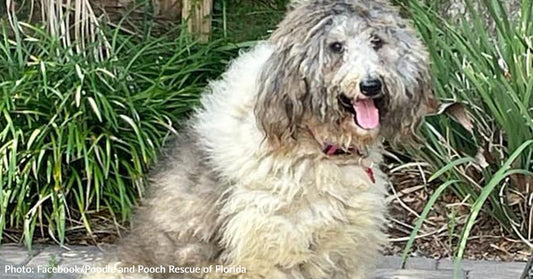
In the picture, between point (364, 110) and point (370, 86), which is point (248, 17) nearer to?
point (364, 110)

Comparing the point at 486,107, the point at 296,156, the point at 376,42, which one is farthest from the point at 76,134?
the point at 376,42

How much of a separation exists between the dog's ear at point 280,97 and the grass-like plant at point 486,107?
161 centimetres

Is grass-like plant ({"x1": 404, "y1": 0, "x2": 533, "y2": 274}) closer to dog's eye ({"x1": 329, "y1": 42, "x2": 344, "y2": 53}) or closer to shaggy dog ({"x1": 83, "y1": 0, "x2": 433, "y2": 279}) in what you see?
shaggy dog ({"x1": 83, "y1": 0, "x2": 433, "y2": 279})

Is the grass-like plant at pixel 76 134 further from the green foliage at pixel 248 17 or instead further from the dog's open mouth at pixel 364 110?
the dog's open mouth at pixel 364 110

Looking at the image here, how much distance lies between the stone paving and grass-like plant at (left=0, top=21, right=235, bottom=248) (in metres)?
0.11

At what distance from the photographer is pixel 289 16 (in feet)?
13.5

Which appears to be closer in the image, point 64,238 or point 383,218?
point 383,218

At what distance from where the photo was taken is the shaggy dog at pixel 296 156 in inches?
154

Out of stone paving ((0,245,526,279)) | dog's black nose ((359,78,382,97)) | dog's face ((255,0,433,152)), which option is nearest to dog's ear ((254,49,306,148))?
dog's face ((255,0,433,152))

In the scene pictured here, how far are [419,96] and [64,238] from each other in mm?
2455

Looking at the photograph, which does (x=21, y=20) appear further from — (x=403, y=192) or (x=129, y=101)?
(x=403, y=192)

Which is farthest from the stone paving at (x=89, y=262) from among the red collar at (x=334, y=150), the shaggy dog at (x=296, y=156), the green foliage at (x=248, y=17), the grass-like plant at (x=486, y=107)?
the green foliage at (x=248, y=17)

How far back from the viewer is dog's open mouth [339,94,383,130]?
3.90 m

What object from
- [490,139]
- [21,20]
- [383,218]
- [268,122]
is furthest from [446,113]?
[21,20]
